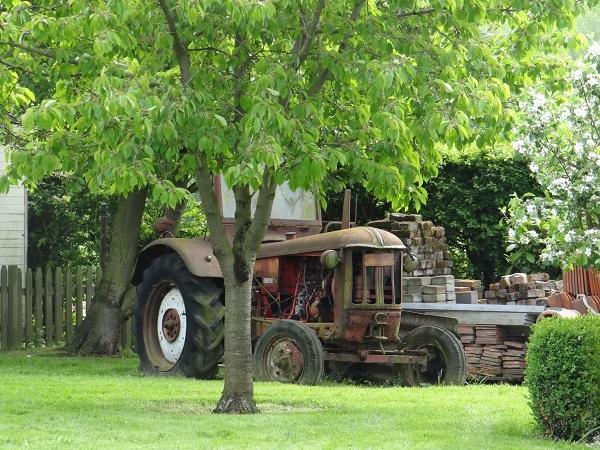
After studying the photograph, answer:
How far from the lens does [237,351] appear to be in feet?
33.8

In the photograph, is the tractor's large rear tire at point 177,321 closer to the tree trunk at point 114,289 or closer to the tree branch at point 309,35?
the tree trunk at point 114,289

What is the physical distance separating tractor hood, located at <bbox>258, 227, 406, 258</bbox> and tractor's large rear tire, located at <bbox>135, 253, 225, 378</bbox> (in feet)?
3.03

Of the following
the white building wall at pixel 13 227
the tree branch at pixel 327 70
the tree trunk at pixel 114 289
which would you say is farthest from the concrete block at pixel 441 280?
the white building wall at pixel 13 227

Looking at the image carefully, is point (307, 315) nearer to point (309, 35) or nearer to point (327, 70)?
point (327, 70)

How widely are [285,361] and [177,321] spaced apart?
1.64 m

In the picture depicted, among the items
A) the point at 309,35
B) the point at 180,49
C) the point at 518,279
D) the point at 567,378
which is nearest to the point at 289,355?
the point at 518,279

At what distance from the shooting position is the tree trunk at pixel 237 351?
33.7 feet

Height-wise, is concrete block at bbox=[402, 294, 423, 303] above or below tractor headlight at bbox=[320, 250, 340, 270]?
below

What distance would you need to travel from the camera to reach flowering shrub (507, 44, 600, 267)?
337 inches

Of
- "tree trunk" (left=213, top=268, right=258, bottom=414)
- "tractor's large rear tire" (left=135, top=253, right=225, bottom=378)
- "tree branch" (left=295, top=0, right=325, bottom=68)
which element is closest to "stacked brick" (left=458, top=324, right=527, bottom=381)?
"tractor's large rear tire" (left=135, top=253, right=225, bottom=378)

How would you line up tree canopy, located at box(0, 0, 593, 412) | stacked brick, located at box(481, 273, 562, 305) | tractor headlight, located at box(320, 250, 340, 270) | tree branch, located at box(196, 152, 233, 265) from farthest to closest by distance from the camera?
stacked brick, located at box(481, 273, 562, 305), tractor headlight, located at box(320, 250, 340, 270), tree branch, located at box(196, 152, 233, 265), tree canopy, located at box(0, 0, 593, 412)

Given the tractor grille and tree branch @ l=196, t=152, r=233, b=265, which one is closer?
tree branch @ l=196, t=152, r=233, b=265

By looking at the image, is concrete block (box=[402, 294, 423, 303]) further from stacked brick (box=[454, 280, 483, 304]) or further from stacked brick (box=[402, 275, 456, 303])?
stacked brick (box=[454, 280, 483, 304])

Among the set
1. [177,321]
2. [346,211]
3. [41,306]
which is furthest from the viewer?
[41,306]
